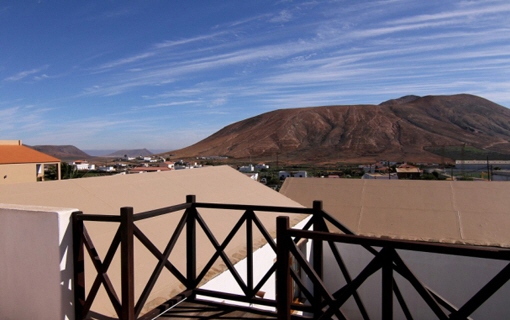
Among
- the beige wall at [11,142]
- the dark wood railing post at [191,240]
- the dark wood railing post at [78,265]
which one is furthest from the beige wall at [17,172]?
the dark wood railing post at [78,265]

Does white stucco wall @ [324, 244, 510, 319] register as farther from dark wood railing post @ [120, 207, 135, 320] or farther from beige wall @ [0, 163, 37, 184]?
beige wall @ [0, 163, 37, 184]

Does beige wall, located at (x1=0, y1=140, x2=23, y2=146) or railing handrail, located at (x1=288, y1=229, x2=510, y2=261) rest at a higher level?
beige wall, located at (x1=0, y1=140, x2=23, y2=146)

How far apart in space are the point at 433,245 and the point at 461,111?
107 meters

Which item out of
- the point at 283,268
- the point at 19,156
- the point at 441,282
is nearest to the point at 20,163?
the point at 19,156

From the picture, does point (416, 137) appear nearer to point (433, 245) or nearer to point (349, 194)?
point (349, 194)

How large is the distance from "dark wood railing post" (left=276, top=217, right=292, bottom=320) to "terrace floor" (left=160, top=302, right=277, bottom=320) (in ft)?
2.43

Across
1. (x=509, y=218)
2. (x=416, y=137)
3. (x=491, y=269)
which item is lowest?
(x=491, y=269)

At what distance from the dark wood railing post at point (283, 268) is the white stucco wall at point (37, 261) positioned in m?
1.55

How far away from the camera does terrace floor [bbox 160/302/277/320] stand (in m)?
3.12

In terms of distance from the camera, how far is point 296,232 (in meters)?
2.36

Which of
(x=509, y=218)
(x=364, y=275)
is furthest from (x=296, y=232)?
(x=509, y=218)

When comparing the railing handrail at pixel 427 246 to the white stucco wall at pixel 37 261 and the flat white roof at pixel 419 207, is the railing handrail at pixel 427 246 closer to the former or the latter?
the white stucco wall at pixel 37 261

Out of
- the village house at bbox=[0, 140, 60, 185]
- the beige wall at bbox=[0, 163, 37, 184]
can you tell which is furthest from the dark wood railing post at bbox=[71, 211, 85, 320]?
the beige wall at bbox=[0, 163, 37, 184]

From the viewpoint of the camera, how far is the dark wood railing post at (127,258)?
8.73 feet
